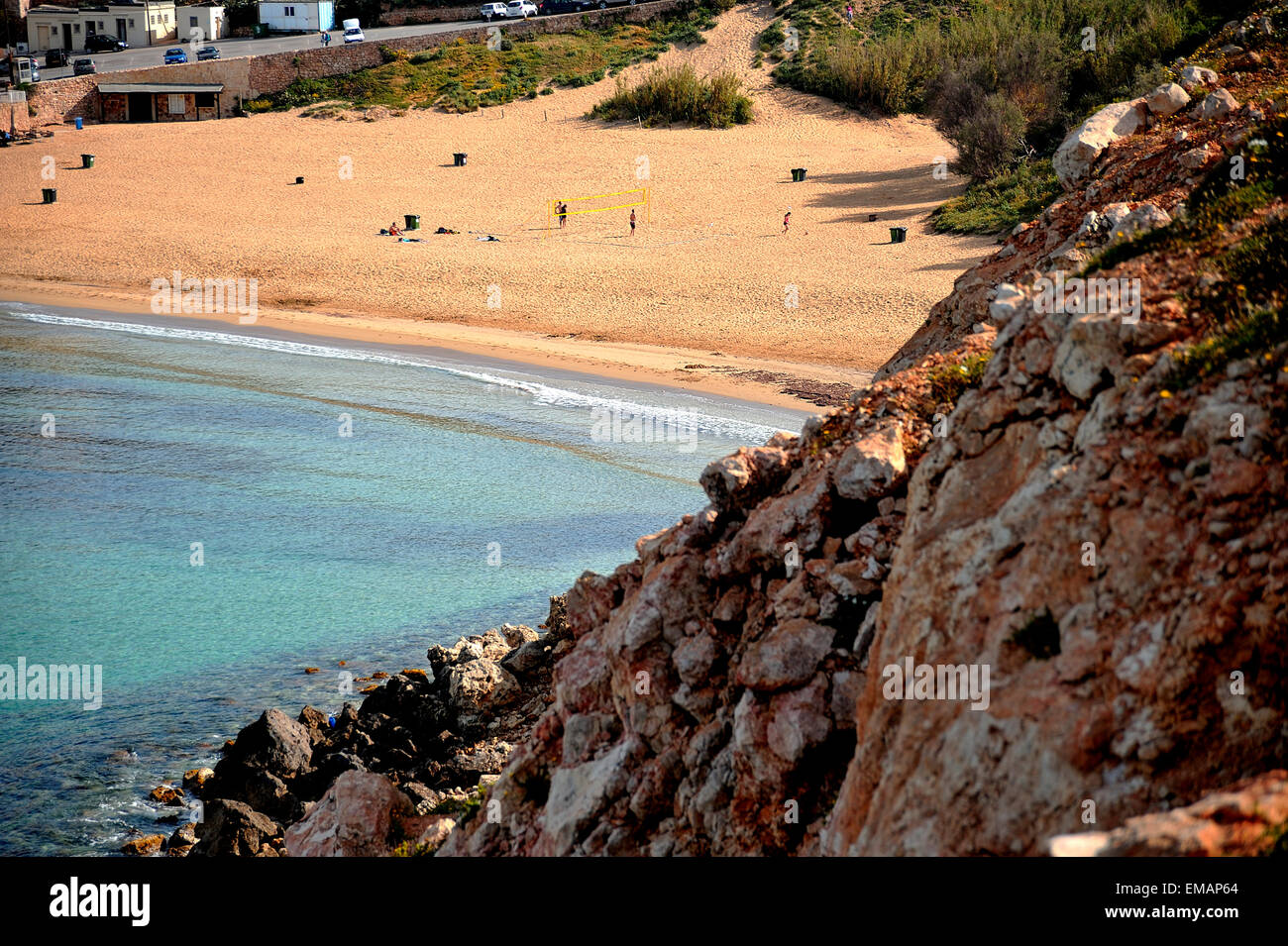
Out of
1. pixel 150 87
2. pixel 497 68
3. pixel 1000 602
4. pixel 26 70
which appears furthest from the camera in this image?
pixel 497 68

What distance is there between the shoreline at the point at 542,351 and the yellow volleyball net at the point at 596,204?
12788 mm

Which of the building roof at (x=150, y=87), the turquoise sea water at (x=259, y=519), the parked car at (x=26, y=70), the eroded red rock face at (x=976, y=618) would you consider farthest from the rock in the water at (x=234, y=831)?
the parked car at (x=26, y=70)

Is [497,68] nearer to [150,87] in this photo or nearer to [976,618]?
[150,87]

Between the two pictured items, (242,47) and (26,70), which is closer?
(26,70)

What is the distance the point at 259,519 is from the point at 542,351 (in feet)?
47.3

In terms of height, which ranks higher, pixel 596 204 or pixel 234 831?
pixel 596 204

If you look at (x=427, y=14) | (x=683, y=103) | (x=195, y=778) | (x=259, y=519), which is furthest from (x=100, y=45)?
(x=195, y=778)

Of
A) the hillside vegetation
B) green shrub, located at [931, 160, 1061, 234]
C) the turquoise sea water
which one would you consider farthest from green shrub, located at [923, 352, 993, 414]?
the hillside vegetation

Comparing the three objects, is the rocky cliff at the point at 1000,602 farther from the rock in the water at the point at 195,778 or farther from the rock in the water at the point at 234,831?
the rock in the water at the point at 195,778

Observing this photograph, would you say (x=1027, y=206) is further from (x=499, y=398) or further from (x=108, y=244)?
(x=108, y=244)

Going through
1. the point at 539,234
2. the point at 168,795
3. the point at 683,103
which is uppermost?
the point at 683,103

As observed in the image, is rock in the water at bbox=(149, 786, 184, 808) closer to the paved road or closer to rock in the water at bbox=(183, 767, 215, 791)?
rock in the water at bbox=(183, 767, 215, 791)

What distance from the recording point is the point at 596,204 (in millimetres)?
50844
